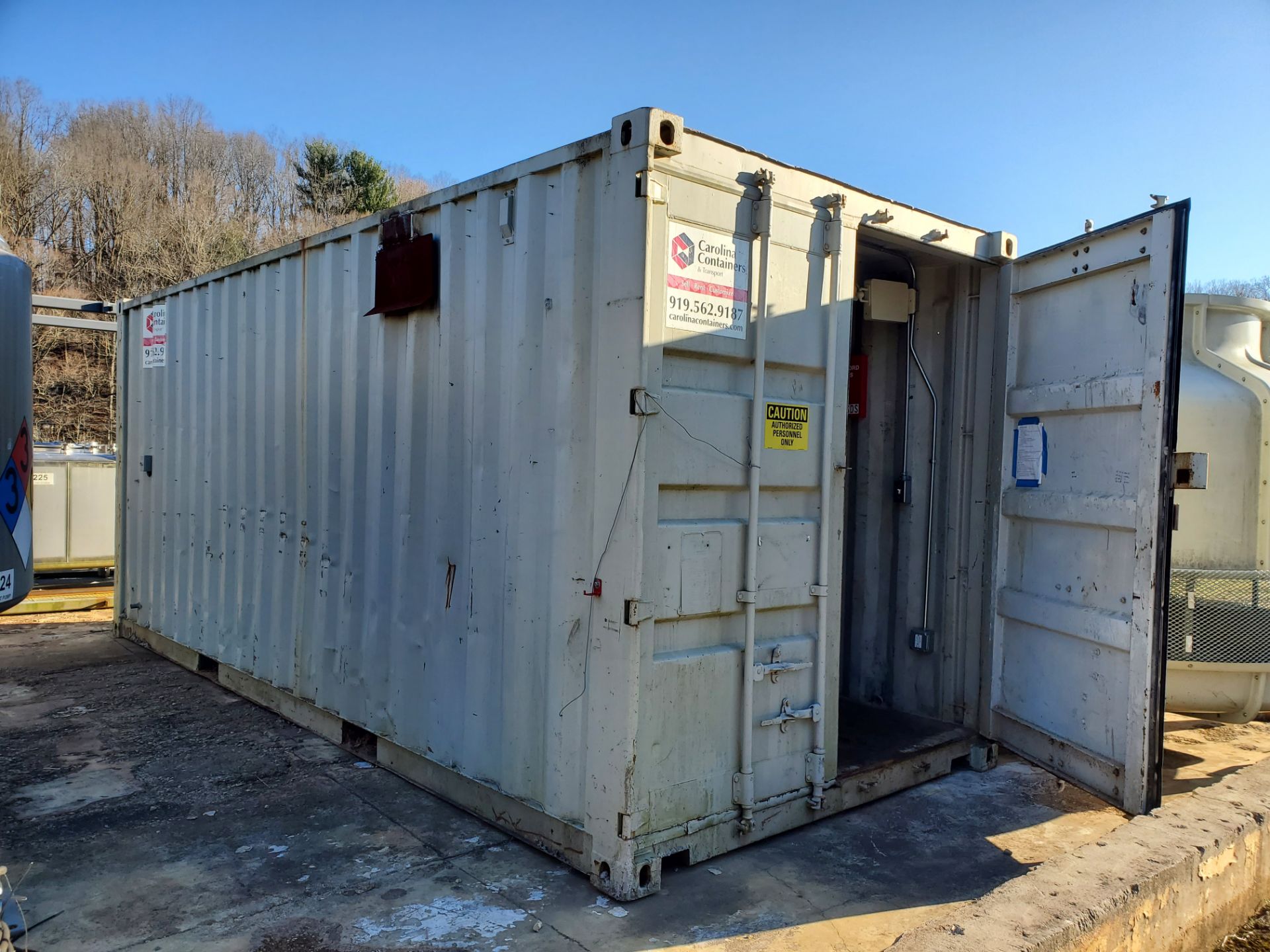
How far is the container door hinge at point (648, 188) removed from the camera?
10.6ft

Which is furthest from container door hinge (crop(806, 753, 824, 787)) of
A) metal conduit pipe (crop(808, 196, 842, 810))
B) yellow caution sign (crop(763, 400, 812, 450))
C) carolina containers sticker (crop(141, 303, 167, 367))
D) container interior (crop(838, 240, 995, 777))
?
carolina containers sticker (crop(141, 303, 167, 367))

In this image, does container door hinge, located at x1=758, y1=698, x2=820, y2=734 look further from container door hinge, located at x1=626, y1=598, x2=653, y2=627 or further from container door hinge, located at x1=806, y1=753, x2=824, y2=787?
container door hinge, located at x1=626, y1=598, x2=653, y2=627

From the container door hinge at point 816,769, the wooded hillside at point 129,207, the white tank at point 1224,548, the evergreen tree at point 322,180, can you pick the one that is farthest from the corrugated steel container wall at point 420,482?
the evergreen tree at point 322,180

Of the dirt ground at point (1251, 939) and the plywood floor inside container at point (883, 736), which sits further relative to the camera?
the plywood floor inside container at point (883, 736)

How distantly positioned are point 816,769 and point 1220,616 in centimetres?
270

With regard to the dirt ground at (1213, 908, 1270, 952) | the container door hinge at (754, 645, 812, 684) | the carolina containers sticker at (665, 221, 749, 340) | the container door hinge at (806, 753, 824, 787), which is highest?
the carolina containers sticker at (665, 221, 749, 340)

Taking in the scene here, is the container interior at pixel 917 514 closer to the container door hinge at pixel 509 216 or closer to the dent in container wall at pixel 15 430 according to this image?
the container door hinge at pixel 509 216

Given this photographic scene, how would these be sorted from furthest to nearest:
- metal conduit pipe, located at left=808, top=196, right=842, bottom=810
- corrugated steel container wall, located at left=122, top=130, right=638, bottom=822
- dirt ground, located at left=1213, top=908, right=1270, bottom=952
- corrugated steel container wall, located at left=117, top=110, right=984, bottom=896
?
metal conduit pipe, located at left=808, top=196, right=842, bottom=810 < corrugated steel container wall, located at left=122, top=130, right=638, bottom=822 < corrugated steel container wall, located at left=117, top=110, right=984, bottom=896 < dirt ground, located at left=1213, top=908, right=1270, bottom=952

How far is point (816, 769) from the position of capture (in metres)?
3.92

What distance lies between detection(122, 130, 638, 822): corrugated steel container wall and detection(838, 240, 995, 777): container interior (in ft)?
6.15

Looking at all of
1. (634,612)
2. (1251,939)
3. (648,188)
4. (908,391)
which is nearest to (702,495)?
A: (634,612)

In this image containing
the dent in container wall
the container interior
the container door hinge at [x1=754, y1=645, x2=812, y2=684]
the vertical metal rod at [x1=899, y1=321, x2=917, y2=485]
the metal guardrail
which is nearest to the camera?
the dent in container wall

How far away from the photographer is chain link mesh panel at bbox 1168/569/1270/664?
188 inches

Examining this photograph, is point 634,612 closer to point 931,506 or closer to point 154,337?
point 931,506
